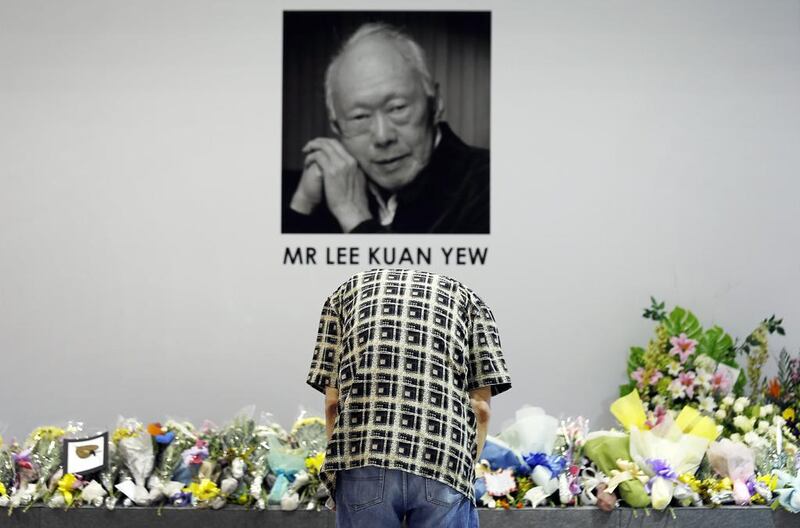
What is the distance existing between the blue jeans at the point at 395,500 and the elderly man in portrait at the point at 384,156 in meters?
2.94

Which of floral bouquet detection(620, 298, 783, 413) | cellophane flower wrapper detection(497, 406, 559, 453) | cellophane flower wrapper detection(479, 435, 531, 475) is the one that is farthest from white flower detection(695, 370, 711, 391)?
cellophane flower wrapper detection(479, 435, 531, 475)

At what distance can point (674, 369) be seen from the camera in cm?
467

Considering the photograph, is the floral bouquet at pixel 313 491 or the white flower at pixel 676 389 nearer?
the floral bouquet at pixel 313 491

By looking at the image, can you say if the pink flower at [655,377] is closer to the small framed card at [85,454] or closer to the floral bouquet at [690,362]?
the floral bouquet at [690,362]

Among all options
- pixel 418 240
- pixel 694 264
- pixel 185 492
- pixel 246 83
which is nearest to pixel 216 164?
pixel 246 83

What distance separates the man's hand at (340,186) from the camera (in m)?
5.23

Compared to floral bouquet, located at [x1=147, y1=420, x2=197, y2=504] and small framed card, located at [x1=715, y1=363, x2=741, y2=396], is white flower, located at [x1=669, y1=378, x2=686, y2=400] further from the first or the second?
floral bouquet, located at [x1=147, y1=420, x2=197, y2=504]

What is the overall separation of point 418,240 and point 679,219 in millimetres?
1423

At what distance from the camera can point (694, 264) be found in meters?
5.20

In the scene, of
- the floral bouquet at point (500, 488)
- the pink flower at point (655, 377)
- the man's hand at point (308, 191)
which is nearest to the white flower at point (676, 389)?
the pink flower at point (655, 377)

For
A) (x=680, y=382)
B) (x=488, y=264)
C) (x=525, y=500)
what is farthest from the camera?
(x=488, y=264)

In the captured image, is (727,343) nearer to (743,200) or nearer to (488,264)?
(743,200)

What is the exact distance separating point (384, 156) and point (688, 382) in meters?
1.97

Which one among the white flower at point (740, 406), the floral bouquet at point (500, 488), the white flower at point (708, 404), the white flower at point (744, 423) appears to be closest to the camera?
the floral bouquet at point (500, 488)
